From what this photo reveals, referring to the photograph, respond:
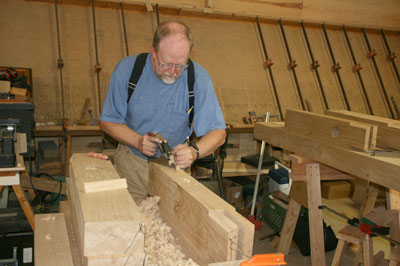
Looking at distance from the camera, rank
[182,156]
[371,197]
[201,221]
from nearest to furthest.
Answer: [201,221] < [182,156] < [371,197]

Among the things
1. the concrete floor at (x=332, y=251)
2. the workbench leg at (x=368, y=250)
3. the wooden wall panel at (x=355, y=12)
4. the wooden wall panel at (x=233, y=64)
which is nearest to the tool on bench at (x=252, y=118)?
the wooden wall panel at (x=233, y=64)

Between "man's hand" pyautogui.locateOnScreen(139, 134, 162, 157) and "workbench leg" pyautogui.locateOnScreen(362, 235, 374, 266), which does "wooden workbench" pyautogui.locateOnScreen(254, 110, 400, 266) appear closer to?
"workbench leg" pyautogui.locateOnScreen(362, 235, 374, 266)

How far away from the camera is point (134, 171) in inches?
93.4

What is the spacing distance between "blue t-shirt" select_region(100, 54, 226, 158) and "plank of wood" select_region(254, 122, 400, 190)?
1.95ft

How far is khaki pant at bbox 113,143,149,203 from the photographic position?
230 centimetres

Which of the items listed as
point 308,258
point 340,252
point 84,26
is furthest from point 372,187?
point 84,26

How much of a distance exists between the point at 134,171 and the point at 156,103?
1.51 ft

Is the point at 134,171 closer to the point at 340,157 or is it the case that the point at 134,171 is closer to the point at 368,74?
the point at 340,157

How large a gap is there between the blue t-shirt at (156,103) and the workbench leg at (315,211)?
2.57ft

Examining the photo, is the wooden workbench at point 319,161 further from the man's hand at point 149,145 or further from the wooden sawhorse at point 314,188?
the man's hand at point 149,145

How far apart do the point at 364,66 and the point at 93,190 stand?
5.64 meters

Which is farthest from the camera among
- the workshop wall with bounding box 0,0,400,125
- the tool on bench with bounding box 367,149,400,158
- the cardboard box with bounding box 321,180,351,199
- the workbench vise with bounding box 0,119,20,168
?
the cardboard box with bounding box 321,180,351,199

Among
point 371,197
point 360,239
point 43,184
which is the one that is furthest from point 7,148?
point 371,197

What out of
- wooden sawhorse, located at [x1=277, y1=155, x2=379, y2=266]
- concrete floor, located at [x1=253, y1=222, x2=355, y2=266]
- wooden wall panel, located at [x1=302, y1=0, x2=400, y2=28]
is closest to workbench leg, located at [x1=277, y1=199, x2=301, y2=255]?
Result: concrete floor, located at [x1=253, y1=222, x2=355, y2=266]
